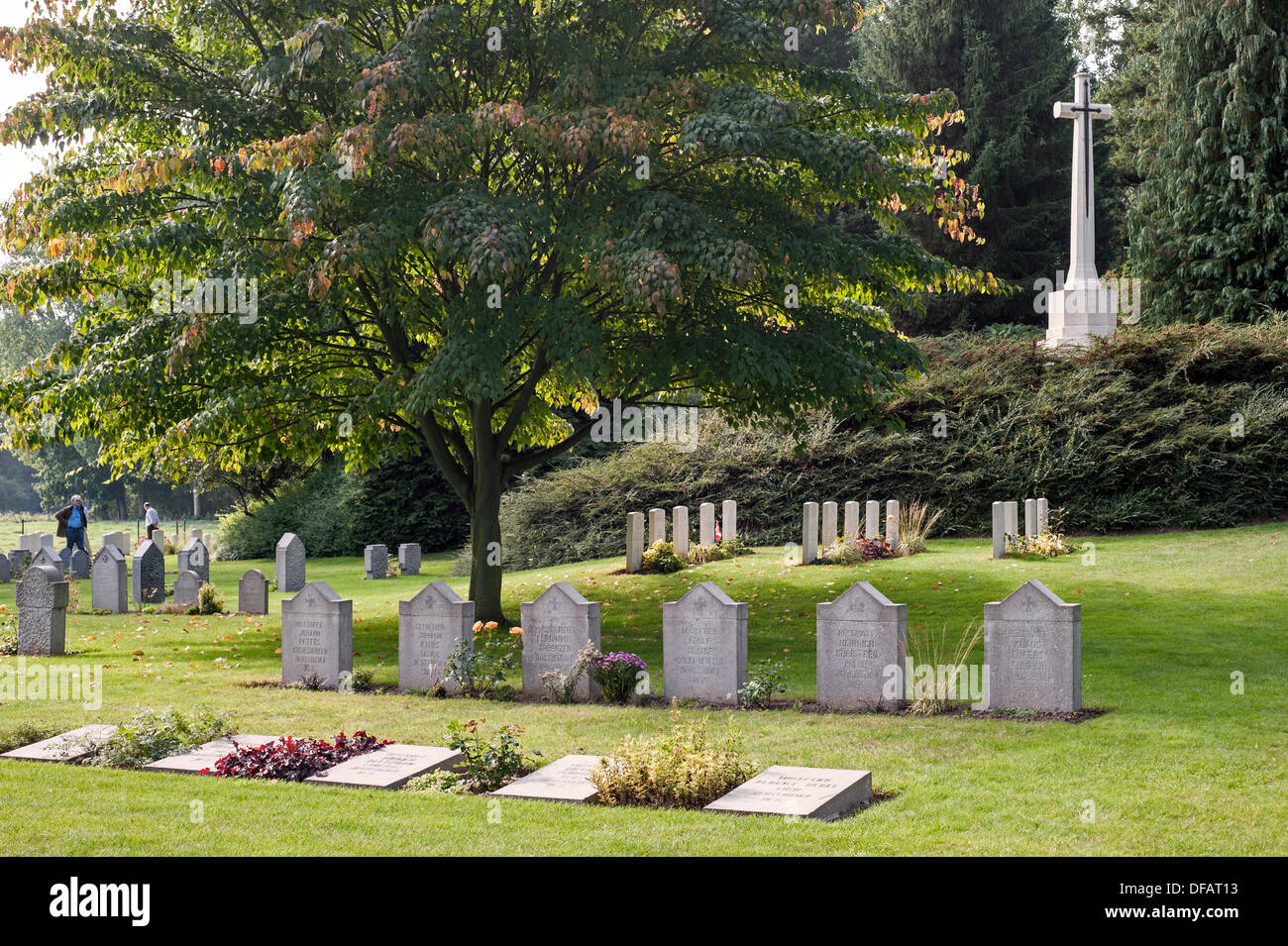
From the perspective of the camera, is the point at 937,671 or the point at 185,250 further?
the point at 185,250

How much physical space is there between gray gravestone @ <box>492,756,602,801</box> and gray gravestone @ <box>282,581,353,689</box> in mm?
4722

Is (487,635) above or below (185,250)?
below

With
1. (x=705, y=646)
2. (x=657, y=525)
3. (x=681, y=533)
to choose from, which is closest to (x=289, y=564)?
(x=657, y=525)

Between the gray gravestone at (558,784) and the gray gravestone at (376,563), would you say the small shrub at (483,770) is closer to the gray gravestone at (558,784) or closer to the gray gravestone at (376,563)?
the gray gravestone at (558,784)

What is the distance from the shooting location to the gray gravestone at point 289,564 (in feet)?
73.5

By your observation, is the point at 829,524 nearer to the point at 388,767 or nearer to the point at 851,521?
the point at 851,521

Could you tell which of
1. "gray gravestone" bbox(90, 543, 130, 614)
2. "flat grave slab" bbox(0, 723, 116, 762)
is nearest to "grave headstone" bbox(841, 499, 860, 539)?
"gray gravestone" bbox(90, 543, 130, 614)

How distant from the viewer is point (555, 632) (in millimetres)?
11672

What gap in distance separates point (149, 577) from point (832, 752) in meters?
16.0

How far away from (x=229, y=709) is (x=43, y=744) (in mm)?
1876

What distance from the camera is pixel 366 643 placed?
15680 mm

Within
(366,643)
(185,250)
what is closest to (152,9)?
(185,250)

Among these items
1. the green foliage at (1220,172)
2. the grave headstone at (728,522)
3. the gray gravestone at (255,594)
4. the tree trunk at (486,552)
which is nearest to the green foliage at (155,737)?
the tree trunk at (486,552)
